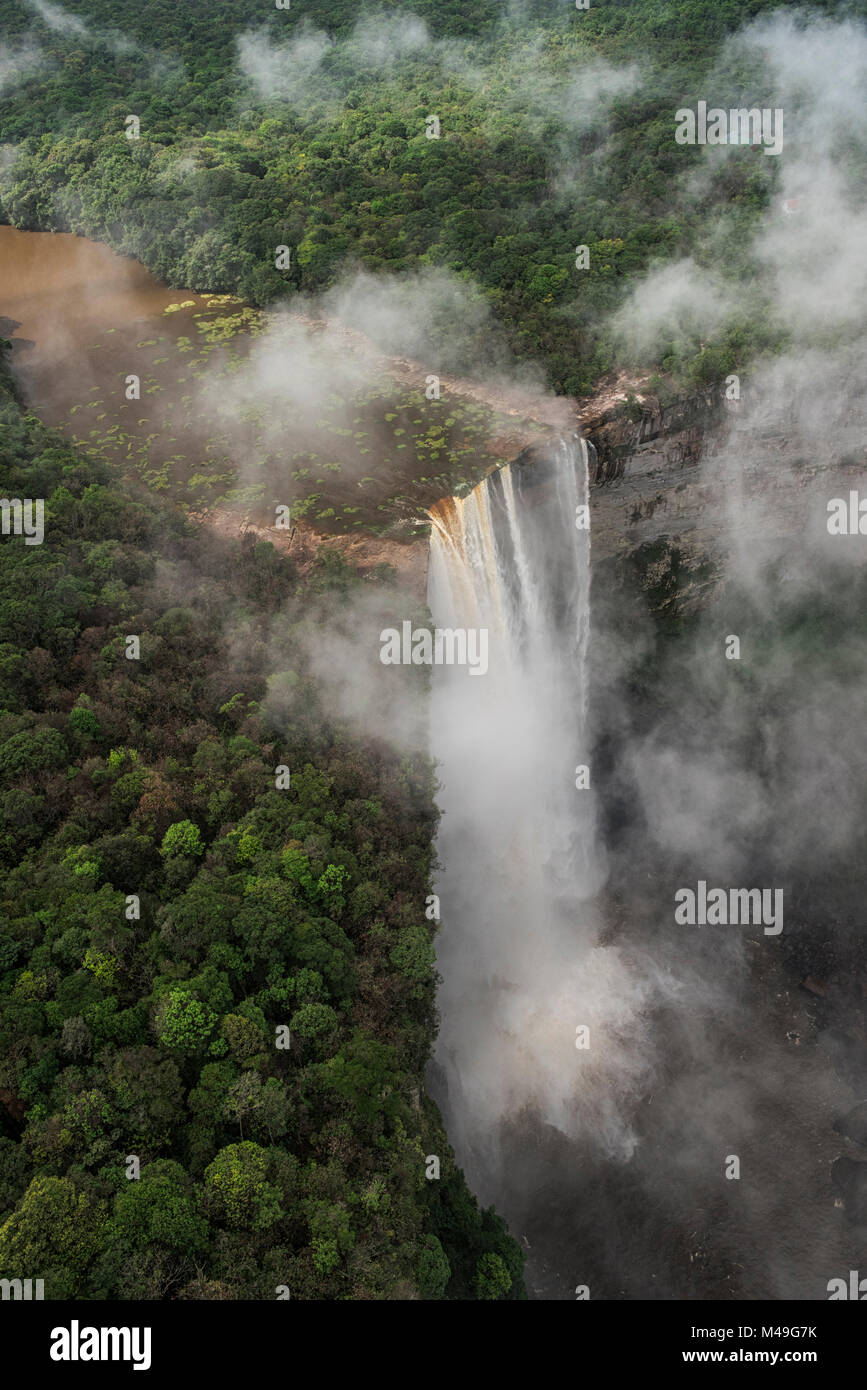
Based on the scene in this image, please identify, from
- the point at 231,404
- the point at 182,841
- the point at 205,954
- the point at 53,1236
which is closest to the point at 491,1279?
the point at 205,954

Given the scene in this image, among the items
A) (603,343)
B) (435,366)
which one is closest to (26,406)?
(435,366)

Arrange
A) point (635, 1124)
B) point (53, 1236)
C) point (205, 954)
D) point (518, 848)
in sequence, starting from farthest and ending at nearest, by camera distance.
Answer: point (518, 848)
point (635, 1124)
point (205, 954)
point (53, 1236)

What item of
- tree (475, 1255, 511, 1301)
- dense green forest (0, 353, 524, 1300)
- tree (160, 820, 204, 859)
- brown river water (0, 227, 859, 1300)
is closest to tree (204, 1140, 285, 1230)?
dense green forest (0, 353, 524, 1300)

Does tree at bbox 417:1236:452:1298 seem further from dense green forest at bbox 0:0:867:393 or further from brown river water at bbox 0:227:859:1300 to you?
dense green forest at bbox 0:0:867:393

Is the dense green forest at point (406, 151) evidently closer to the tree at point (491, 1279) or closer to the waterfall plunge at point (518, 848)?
the waterfall plunge at point (518, 848)

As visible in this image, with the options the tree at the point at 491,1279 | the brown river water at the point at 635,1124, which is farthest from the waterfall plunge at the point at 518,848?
the tree at the point at 491,1279

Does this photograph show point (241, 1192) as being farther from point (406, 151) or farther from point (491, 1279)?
point (406, 151)
